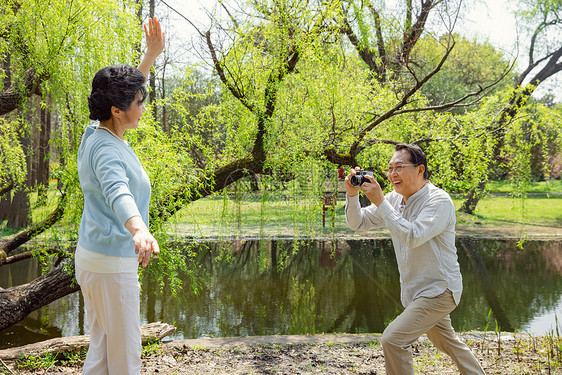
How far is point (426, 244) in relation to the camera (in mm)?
2592

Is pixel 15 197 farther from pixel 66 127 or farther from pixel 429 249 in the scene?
pixel 429 249

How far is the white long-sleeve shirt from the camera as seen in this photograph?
2.48m

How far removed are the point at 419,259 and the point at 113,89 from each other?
1.68 meters

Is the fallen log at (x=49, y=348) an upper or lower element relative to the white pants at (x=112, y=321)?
lower

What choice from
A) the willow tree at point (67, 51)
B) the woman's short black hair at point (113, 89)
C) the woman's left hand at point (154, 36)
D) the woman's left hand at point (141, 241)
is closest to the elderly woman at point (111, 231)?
the woman's short black hair at point (113, 89)

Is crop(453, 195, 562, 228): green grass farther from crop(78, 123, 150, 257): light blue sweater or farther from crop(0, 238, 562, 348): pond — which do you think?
crop(78, 123, 150, 257): light blue sweater

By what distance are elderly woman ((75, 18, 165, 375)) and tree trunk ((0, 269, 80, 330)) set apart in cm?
361

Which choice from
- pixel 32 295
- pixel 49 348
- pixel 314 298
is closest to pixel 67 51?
pixel 32 295

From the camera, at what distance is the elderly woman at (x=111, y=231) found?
66.6 inches

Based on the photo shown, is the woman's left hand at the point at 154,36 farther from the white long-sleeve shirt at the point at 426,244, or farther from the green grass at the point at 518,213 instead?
the green grass at the point at 518,213

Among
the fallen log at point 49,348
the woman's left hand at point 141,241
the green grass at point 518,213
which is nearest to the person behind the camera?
the woman's left hand at point 141,241

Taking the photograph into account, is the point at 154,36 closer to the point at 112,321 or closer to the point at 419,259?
the point at 112,321

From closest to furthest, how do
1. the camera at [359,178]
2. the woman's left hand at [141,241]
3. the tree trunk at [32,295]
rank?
1. the woman's left hand at [141,241]
2. the camera at [359,178]
3. the tree trunk at [32,295]

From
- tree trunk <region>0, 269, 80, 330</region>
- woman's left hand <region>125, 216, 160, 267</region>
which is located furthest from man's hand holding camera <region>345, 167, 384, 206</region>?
tree trunk <region>0, 269, 80, 330</region>
